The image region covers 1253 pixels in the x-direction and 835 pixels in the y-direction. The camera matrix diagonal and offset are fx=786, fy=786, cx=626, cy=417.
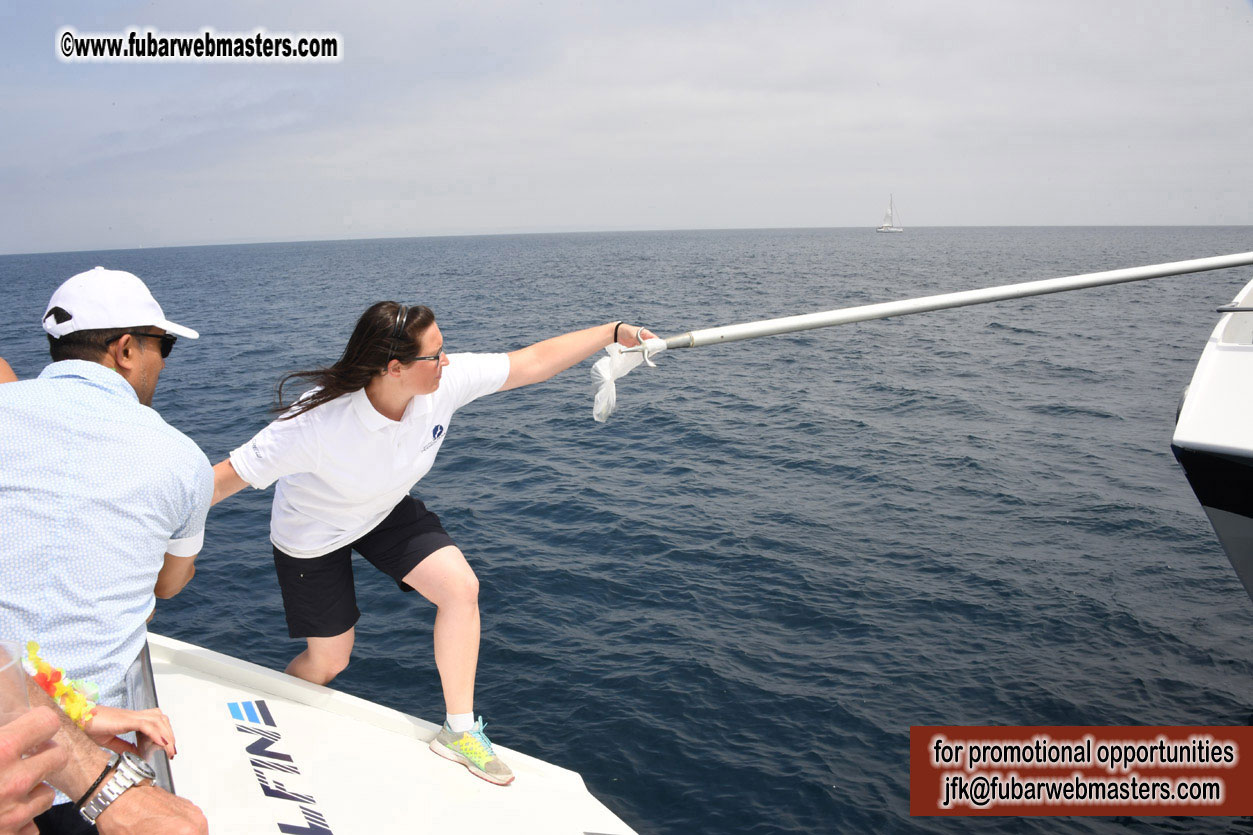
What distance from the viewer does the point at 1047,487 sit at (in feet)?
39.8

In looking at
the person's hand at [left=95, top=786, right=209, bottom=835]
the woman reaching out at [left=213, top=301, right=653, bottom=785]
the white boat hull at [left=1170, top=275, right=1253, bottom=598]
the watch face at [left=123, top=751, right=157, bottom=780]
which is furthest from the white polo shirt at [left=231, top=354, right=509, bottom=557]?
the white boat hull at [left=1170, top=275, right=1253, bottom=598]

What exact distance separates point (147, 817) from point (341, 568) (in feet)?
6.41

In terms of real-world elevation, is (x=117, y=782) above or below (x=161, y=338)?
below

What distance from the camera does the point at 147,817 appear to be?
6.00 ft

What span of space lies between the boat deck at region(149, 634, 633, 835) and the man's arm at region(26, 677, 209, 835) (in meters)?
1.34

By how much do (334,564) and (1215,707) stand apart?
7.14 metres

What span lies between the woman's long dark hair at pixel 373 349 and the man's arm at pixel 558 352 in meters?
0.65

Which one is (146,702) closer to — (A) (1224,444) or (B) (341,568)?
(B) (341,568)

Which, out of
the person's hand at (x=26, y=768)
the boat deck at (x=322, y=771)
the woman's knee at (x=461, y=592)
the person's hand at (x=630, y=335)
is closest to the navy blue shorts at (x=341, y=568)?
the woman's knee at (x=461, y=592)

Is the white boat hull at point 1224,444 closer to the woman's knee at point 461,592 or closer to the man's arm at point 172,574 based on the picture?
the woman's knee at point 461,592

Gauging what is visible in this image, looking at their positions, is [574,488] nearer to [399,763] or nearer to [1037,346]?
[399,763]

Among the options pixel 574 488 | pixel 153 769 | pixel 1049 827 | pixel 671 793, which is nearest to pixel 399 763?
pixel 153 769

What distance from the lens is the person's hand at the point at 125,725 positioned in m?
2.05

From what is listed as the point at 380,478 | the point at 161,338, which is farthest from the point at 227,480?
the point at 161,338
